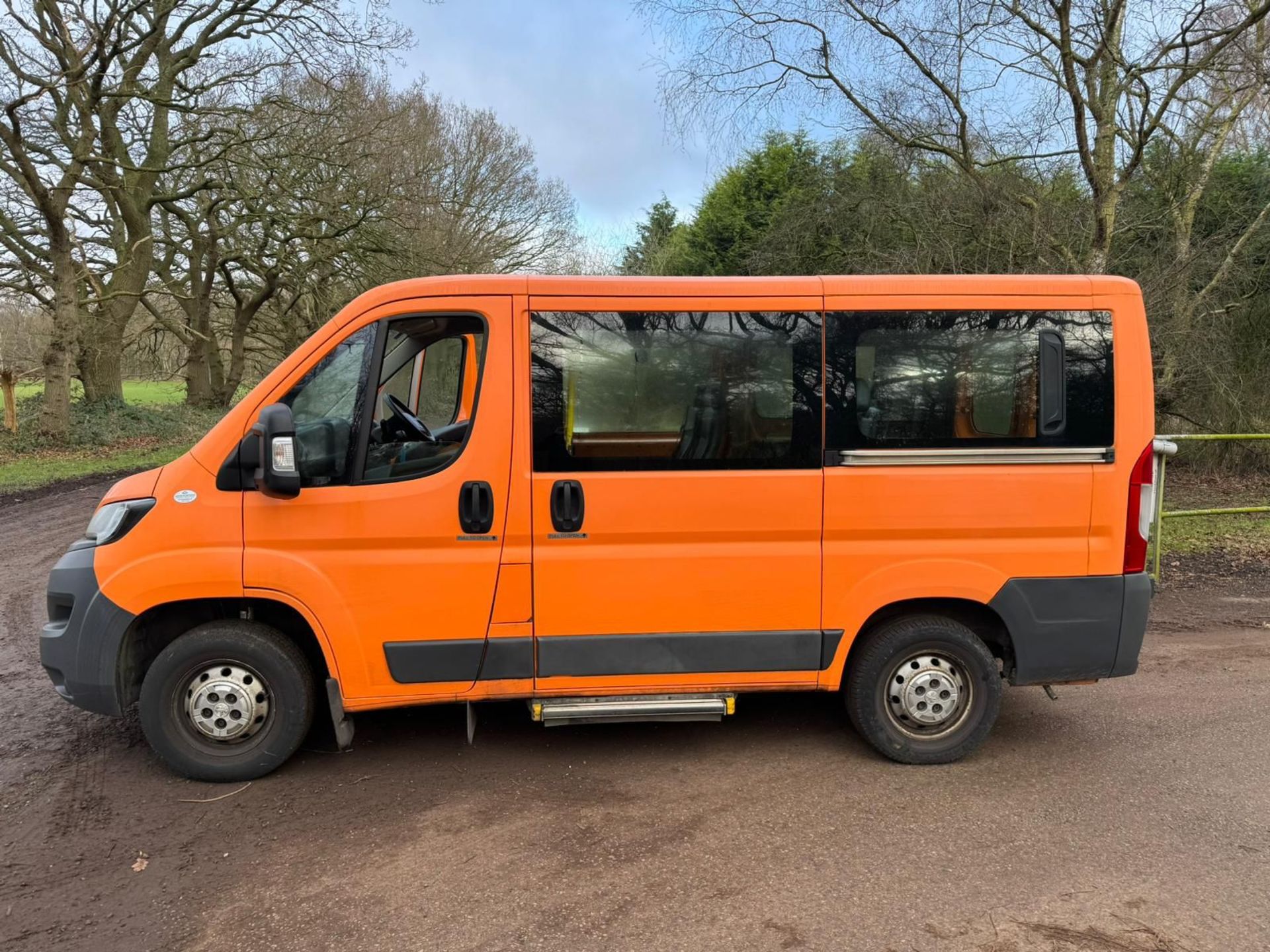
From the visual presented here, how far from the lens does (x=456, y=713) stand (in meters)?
4.51

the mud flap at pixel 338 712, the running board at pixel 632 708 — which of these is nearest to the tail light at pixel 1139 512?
the running board at pixel 632 708

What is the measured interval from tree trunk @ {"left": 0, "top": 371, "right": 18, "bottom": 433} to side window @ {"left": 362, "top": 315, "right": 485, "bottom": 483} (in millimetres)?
16573

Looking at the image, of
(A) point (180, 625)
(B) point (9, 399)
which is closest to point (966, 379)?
(A) point (180, 625)

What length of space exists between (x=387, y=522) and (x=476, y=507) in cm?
39

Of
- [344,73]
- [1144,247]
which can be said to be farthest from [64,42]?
[1144,247]

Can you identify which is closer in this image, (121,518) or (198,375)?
(121,518)

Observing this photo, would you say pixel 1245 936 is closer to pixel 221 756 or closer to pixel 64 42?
pixel 221 756

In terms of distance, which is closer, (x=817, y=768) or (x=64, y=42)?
(x=817, y=768)

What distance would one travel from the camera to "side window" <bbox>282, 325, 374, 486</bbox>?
140 inches

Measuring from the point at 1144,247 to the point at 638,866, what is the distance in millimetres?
11822

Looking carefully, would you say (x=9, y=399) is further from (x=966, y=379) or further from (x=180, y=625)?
(x=966, y=379)

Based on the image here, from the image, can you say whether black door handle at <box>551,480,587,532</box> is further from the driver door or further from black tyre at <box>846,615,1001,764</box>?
black tyre at <box>846,615,1001,764</box>

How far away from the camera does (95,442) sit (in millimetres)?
17406

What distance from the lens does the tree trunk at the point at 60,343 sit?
637 inches
